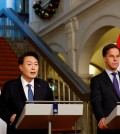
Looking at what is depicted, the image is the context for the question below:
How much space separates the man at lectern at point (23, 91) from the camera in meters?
4.11

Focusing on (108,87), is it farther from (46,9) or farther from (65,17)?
(46,9)

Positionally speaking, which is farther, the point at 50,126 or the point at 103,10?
the point at 103,10

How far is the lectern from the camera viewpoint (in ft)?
11.5

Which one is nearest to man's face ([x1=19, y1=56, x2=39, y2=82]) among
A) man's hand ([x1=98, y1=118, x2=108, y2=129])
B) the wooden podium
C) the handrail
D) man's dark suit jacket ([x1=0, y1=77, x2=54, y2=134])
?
man's dark suit jacket ([x1=0, y1=77, x2=54, y2=134])

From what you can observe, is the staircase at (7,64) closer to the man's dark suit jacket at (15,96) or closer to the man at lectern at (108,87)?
the man's dark suit jacket at (15,96)

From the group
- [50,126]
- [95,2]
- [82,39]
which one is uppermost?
[95,2]

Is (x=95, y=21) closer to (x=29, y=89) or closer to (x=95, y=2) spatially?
(x=95, y=2)

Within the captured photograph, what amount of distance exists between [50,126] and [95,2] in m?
6.82

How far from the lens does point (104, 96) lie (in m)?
4.03

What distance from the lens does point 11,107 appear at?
4.15 meters

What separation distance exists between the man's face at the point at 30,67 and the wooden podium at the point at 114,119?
0.97 metres

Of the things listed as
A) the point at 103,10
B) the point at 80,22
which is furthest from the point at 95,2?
the point at 80,22

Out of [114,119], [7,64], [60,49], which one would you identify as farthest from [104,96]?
[60,49]

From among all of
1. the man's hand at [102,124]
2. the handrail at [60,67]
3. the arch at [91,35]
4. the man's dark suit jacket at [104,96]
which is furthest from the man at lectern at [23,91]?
the arch at [91,35]
